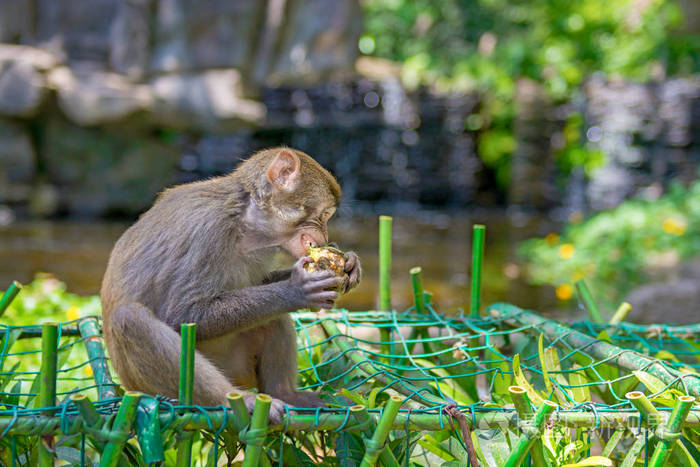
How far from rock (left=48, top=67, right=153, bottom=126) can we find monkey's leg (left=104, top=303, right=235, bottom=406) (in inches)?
340

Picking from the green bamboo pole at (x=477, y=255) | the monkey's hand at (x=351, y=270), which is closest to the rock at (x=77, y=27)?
the green bamboo pole at (x=477, y=255)

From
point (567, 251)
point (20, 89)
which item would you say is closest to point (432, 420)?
point (567, 251)

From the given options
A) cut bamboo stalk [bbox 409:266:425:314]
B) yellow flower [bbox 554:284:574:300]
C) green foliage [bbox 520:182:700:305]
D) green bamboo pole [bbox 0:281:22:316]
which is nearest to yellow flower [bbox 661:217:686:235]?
green foliage [bbox 520:182:700:305]

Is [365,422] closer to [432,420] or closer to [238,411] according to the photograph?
[432,420]

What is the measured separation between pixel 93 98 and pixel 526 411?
30.9ft

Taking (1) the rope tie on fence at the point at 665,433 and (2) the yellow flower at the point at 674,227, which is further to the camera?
(2) the yellow flower at the point at 674,227

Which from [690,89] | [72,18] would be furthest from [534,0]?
[72,18]

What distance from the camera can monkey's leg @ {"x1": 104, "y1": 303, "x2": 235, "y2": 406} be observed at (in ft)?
7.02

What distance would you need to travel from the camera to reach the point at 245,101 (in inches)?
443

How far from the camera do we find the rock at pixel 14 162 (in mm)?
10320

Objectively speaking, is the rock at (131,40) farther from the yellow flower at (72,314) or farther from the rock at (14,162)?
the yellow flower at (72,314)

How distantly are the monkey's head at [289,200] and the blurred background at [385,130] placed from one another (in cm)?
433

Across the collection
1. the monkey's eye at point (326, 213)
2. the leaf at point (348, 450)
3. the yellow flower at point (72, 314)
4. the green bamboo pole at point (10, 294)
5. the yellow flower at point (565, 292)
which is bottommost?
the yellow flower at point (565, 292)

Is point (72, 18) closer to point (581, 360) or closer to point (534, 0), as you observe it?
point (534, 0)
